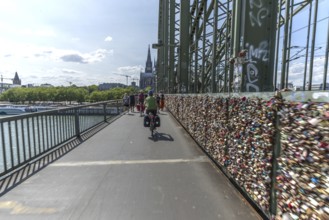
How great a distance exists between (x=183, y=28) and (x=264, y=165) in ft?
63.8

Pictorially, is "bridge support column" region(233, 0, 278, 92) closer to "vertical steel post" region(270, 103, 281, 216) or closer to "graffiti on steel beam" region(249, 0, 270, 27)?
"graffiti on steel beam" region(249, 0, 270, 27)

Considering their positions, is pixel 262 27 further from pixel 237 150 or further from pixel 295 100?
pixel 295 100

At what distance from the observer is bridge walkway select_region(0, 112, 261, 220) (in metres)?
3.44

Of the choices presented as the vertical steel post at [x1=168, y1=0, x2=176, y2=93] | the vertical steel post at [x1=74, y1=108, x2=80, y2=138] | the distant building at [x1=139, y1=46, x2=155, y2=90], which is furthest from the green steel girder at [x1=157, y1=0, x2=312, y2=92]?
the distant building at [x1=139, y1=46, x2=155, y2=90]

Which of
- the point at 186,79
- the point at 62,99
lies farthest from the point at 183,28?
the point at 62,99

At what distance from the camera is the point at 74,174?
4.98 metres

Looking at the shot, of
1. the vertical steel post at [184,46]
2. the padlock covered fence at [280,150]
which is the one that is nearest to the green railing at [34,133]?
the padlock covered fence at [280,150]

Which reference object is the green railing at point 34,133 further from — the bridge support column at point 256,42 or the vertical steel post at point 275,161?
the bridge support column at point 256,42

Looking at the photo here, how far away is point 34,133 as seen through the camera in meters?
5.86

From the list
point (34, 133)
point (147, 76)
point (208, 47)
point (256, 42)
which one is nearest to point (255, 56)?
point (256, 42)

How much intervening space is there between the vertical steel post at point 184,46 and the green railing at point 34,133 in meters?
11.9

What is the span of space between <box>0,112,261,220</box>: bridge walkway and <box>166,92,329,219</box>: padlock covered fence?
21.2 inches

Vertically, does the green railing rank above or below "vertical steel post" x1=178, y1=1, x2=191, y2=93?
below

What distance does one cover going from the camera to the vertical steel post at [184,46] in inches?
795
